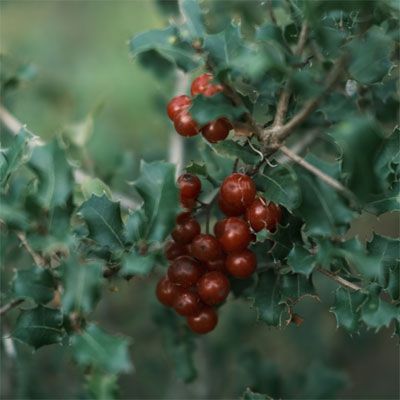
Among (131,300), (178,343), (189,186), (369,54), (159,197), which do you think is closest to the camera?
(369,54)

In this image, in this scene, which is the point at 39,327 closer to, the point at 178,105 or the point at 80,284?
the point at 80,284

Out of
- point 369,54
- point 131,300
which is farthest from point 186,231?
point 131,300

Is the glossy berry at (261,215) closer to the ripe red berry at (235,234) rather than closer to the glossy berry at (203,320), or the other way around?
the ripe red berry at (235,234)

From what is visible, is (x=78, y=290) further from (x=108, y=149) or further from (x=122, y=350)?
(x=108, y=149)

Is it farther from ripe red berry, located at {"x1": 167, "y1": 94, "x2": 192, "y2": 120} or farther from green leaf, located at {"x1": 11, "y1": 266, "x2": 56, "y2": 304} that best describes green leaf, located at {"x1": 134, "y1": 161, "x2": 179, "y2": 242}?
green leaf, located at {"x1": 11, "y1": 266, "x2": 56, "y2": 304}

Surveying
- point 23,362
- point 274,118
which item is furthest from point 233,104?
point 23,362
